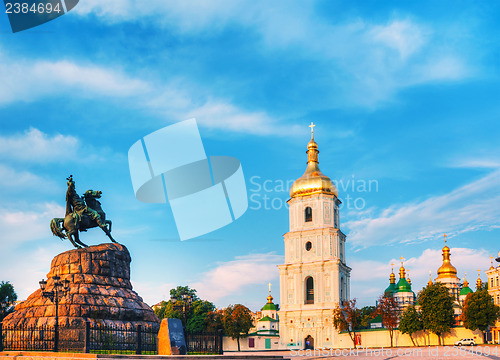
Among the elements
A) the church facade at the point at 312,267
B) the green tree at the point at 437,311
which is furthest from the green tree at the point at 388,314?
the church facade at the point at 312,267

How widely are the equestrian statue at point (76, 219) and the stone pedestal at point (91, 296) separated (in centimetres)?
100

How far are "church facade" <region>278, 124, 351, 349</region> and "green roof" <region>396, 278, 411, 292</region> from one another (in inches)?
844

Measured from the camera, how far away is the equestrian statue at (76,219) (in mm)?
26953

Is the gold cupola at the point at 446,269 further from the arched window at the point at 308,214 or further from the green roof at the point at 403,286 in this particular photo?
the arched window at the point at 308,214

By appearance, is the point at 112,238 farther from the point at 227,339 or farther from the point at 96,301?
the point at 227,339

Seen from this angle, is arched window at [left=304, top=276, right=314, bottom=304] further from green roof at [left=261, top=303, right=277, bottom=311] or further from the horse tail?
the horse tail

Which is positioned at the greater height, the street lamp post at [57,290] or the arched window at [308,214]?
the arched window at [308,214]

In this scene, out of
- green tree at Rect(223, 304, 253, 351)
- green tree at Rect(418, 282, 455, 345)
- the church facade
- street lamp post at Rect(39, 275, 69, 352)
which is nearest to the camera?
street lamp post at Rect(39, 275, 69, 352)

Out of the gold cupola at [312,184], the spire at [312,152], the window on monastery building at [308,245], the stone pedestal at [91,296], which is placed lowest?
the stone pedestal at [91,296]

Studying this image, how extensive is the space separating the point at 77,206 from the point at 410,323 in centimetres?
3336

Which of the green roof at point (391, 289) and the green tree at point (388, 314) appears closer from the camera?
the green tree at point (388, 314)

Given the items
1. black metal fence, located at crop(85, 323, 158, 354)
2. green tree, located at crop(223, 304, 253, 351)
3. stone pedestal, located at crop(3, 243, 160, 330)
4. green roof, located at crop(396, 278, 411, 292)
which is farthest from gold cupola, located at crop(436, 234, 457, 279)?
black metal fence, located at crop(85, 323, 158, 354)

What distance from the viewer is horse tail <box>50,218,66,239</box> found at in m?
27.2

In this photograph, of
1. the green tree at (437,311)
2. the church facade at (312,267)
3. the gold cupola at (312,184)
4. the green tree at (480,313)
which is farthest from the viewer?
the gold cupola at (312,184)
